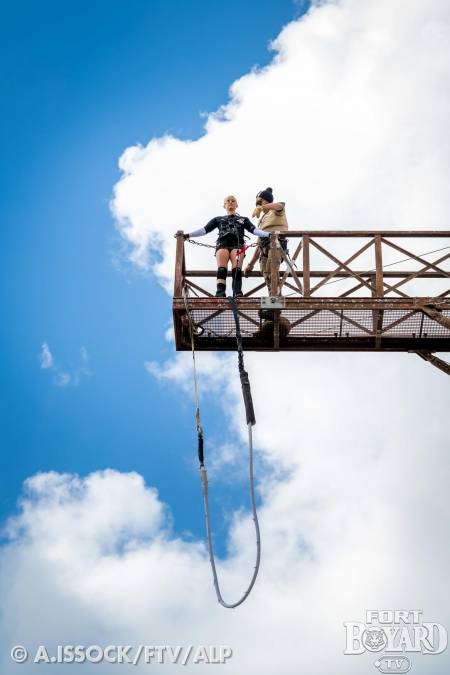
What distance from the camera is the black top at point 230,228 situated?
1477 cm

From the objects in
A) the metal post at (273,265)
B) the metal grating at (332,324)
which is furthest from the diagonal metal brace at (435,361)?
the metal post at (273,265)

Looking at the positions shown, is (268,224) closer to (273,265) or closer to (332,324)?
(273,265)

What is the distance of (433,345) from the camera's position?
14516 mm

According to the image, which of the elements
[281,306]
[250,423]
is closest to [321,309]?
[281,306]

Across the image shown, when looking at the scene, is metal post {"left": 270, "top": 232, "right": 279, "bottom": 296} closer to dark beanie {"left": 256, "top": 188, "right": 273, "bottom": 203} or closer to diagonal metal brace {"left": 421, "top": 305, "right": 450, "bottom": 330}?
dark beanie {"left": 256, "top": 188, "right": 273, "bottom": 203}

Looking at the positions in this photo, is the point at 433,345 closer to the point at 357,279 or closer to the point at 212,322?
the point at 357,279

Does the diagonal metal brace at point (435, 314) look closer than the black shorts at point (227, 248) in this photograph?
Yes

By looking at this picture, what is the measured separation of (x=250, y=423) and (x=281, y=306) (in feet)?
11.9

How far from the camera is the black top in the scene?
14.8 m

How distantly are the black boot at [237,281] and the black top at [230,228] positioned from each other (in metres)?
0.40

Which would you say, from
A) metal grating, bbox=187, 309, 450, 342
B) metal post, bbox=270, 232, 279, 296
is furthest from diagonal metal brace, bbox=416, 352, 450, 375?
metal post, bbox=270, 232, 279, 296

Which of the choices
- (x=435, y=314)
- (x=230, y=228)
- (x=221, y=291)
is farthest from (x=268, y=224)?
(x=435, y=314)

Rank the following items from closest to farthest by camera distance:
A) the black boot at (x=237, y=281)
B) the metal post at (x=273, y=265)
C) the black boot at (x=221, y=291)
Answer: the metal post at (x=273, y=265)
the black boot at (x=221, y=291)
the black boot at (x=237, y=281)

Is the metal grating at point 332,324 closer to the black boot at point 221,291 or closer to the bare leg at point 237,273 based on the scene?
the black boot at point 221,291
